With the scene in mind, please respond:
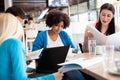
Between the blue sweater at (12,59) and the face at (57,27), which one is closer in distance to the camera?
the blue sweater at (12,59)

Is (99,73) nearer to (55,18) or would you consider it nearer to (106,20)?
(106,20)

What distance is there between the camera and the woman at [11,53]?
42.6 inches

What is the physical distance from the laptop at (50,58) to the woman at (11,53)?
1.89 ft

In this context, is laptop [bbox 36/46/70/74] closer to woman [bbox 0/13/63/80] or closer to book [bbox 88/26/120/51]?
book [bbox 88/26/120/51]

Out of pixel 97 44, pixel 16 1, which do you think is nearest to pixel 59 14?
pixel 97 44

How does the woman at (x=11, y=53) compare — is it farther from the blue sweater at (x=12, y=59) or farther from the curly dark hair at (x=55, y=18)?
the curly dark hair at (x=55, y=18)

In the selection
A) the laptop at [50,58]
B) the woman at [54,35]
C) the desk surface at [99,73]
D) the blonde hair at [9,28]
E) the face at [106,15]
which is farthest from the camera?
the woman at [54,35]

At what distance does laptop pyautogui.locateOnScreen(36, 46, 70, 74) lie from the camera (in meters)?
1.70

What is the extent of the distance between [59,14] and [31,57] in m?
0.90

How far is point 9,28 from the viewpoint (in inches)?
44.2

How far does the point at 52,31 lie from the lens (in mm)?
2465

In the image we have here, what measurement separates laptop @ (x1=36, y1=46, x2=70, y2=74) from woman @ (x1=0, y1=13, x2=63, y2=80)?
57 centimetres

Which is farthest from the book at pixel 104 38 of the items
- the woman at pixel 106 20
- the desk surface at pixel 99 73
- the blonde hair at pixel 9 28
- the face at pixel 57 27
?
the blonde hair at pixel 9 28

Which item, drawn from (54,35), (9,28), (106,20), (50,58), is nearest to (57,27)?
(54,35)
